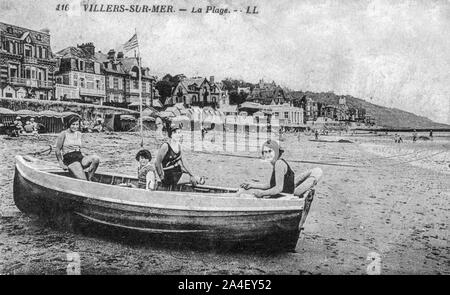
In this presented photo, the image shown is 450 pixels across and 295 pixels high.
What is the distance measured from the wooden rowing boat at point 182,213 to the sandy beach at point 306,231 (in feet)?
0.67

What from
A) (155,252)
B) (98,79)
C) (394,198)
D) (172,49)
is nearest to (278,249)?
(155,252)

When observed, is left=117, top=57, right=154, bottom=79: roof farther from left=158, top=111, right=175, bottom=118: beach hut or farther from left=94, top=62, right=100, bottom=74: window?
left=158, top=111, right=175, bottom=118: beach hut

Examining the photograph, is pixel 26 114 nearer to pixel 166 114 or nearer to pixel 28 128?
pixel 28 128

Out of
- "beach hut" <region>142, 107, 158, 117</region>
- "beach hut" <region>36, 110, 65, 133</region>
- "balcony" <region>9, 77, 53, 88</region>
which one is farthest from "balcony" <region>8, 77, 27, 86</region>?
"beach hut" <region>142, 107, 158, 117</region>

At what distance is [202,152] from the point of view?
595 cm

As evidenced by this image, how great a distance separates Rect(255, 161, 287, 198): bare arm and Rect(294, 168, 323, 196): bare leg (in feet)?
0.80

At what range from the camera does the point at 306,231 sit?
15.2 feet

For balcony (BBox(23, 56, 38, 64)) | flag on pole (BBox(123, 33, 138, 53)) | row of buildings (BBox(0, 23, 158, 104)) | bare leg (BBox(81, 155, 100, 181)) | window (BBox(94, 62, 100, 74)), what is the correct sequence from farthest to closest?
window (BBox(94, 62, 100, 74)) < balcony (BBox(23, 56, 38, 64)) < row of buildings (BBox(0, 23, 158, 104)) < flag on pole (BBox(123, 33, 138, 53)) < bare leg (BBox(81, 155, 100, 181))

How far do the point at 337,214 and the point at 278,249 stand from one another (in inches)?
59.3

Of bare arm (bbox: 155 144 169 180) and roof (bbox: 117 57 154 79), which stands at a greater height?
roof (bbox: 117 57 154 79)

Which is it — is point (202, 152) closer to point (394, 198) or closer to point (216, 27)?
point (216, 27)

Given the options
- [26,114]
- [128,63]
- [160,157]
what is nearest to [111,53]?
[128,63]

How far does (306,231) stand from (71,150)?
3.21 meters

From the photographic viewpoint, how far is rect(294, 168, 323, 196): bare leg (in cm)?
411
